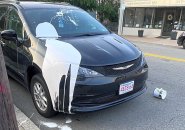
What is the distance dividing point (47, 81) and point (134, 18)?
23508 mm

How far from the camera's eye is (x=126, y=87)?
12.8 ft

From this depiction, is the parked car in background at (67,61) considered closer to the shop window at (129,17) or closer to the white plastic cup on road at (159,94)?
the white plastic cup on road at (159,94)

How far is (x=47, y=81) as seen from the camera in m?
3.71

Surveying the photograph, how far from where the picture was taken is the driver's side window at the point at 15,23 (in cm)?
450

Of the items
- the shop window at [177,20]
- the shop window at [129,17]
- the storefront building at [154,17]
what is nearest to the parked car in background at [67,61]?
the storefront building at [154,17]

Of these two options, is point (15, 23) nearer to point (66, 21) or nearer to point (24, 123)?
point (66, 21)

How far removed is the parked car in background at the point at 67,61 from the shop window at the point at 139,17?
21095 mm

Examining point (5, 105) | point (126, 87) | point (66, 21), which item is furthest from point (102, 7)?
point (5, 105)

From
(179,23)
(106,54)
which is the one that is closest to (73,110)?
(106,54)

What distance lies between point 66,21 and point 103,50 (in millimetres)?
1180

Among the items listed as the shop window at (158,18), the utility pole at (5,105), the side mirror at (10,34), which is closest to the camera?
the utility pole at (5,105)

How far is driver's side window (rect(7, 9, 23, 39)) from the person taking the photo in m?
4.50

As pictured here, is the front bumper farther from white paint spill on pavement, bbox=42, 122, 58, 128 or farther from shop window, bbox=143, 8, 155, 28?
shop window, bbox=143, 8, 155, 28

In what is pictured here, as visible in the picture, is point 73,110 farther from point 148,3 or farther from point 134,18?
point 134,18
